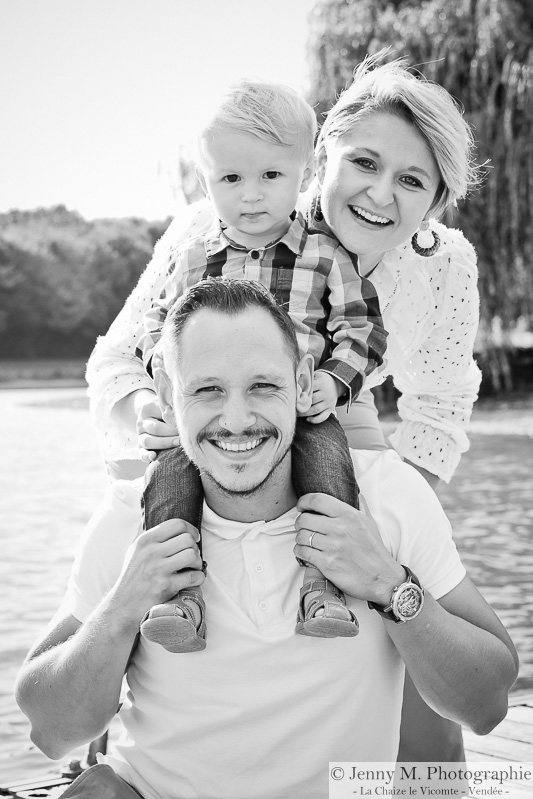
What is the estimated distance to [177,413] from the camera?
1.99 m

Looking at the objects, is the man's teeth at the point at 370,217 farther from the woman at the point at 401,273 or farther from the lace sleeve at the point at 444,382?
the lace sleeve at the point at 444,382

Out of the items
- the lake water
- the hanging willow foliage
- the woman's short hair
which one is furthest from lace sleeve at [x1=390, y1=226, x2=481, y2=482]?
the hanging willow foliage

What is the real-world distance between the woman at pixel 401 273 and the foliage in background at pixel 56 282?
30974mm

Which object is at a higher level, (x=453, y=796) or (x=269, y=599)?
(x=269, y=599)

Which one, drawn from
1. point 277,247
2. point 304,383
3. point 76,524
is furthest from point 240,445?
point 76,524

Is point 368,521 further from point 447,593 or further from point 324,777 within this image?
point 324,777

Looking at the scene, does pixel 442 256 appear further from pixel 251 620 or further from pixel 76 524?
pixel 76 524

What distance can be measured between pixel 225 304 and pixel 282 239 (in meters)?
0.57

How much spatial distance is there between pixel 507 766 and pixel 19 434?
13.8 meters

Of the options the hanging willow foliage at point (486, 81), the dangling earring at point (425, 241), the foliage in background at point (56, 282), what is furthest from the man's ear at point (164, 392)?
the foliage in background at point (56, 282)

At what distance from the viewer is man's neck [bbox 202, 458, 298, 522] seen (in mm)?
1989

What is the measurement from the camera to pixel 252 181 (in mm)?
2451

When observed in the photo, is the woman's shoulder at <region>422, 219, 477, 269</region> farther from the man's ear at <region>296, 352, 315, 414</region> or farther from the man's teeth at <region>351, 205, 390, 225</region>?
the man's ear at <region>296, 352, 315, 414</region>

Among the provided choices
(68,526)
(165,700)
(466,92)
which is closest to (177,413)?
(165,700)
